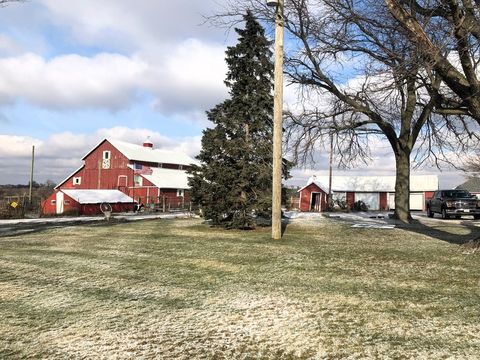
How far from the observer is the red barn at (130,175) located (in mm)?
47688

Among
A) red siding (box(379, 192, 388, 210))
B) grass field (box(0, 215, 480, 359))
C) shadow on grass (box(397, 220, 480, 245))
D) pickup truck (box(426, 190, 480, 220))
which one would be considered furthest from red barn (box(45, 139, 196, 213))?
grass field (box(0, 215, 480, 359))

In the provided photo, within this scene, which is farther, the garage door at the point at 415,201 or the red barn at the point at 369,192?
the garage door at the point at 415,201

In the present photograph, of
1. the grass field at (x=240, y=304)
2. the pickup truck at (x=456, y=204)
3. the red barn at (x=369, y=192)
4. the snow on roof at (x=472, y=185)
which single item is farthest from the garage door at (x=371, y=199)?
the grass field at (x=240, y=304)

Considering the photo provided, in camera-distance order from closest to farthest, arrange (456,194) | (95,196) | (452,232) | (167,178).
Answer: (452,232) < (456,194) < (95,196) < (167,178)

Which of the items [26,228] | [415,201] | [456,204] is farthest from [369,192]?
[26,228]

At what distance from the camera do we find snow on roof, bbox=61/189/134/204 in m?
38.5

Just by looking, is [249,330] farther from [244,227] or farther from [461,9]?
[244,227]

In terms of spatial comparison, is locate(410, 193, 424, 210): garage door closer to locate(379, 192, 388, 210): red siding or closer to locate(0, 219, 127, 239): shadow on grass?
locate(379, 192, 388, 210): red siding

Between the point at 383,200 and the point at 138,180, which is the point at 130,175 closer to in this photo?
the point at 138,180

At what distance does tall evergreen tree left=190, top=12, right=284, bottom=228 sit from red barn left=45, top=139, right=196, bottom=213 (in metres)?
28.7

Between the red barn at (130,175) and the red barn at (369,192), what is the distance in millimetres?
14934

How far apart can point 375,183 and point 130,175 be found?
2998 centimetres

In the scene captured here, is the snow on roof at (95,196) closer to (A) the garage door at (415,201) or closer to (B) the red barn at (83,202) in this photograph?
(B) the red barn at (83,202)

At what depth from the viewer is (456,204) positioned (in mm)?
25719
